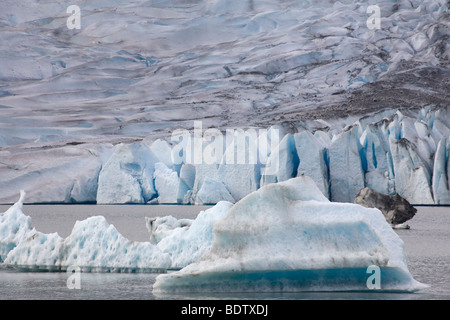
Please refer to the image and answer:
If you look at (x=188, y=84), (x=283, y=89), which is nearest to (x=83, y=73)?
(x=188, y=84)

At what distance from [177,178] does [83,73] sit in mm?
35678

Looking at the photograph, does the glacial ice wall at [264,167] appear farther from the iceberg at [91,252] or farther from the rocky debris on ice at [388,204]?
the iceberg at [91,252]

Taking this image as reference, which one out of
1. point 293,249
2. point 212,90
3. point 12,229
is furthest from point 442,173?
point 212,90

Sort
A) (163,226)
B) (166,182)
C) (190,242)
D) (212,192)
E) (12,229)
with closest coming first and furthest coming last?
(190,242)
(12,229)
(163,226)
(212,192)
(166,182)

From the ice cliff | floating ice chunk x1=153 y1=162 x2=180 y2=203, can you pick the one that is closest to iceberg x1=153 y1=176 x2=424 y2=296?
the ice cliff

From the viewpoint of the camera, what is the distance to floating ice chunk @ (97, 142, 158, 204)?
29.8 metres

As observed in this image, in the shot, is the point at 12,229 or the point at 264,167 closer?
the point at 12,229

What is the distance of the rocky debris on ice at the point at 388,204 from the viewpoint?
19.9 metres

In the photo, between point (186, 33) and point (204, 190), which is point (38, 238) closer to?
point (204, 190)

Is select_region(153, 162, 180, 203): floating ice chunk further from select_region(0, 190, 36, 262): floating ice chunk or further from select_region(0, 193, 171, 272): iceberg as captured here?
select_region(0, 193, 171, 272): iceberg

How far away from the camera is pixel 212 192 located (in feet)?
95.8

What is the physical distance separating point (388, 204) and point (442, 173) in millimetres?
7772

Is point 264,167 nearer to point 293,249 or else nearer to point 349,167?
point 349,167

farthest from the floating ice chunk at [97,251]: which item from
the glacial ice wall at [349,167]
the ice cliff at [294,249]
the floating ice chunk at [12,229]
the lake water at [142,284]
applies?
the glacial ice wall at [349,167]
